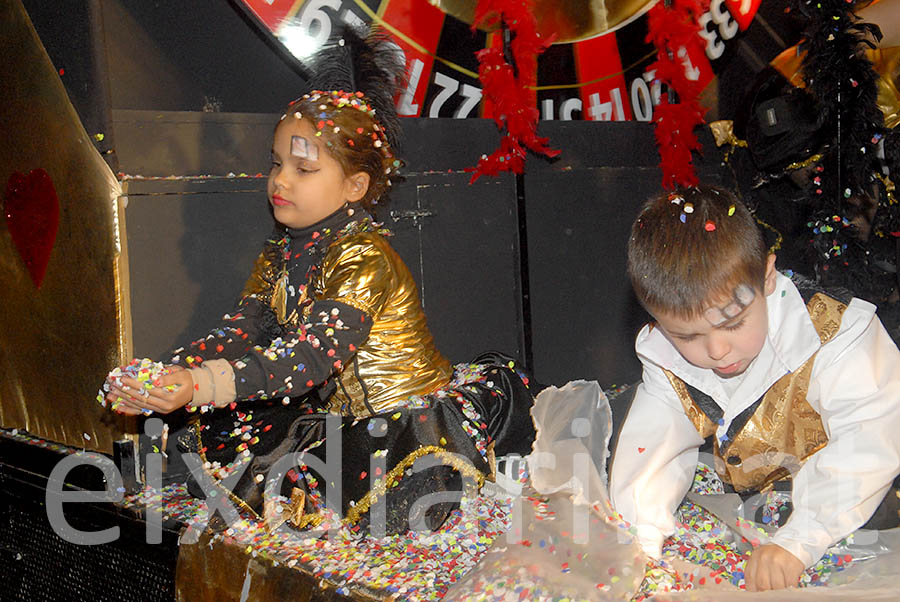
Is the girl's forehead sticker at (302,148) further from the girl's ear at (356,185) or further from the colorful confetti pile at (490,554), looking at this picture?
the colorful confetti pile at (490,554)

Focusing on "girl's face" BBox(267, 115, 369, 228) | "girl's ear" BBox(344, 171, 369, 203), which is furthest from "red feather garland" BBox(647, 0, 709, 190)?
"girl's face" BBox(267, 115, 369, 228)

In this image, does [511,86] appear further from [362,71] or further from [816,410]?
[816,410]

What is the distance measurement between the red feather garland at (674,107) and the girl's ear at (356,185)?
5.24 feet

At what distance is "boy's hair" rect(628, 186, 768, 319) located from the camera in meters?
1.28

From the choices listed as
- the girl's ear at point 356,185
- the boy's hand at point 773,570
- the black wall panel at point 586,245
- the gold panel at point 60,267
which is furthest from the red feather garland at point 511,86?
the boy's hand at point 773,570

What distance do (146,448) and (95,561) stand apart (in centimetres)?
28

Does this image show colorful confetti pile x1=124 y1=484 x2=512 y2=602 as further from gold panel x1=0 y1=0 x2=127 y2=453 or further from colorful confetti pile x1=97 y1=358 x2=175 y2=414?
gold panel x1=0 y1=0 x2=127 y2=453

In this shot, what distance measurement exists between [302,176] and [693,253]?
0.88 m

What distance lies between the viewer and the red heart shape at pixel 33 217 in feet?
7.02

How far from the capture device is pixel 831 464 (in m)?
1.29

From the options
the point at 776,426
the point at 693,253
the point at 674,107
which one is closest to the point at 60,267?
the point at 693,253

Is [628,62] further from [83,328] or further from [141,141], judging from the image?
[83,328]

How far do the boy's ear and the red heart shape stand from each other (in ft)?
5.55

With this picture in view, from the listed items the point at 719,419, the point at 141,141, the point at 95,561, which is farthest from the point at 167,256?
the point at 719,419
